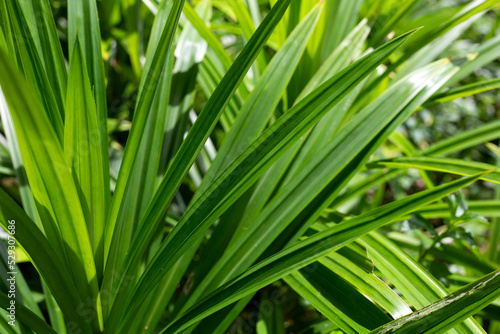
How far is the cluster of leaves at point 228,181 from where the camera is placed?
1.70 feet

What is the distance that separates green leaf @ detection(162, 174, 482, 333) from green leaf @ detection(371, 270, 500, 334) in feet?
0.38

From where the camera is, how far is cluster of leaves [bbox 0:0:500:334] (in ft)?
1.70

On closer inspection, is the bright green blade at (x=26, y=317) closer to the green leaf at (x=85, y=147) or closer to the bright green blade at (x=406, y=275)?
the green leaf at (x=85, y=147)

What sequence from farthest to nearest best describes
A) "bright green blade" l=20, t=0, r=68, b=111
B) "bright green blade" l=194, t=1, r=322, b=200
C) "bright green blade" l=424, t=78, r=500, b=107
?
"bright green blade" l=424, t=78, r=500, b=107, "bright green blade" l=194, t=1, r=322, b=200, "bright green blade" l=20, t=0, r=68, b=111

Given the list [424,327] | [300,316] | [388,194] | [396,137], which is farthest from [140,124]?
[388,194]

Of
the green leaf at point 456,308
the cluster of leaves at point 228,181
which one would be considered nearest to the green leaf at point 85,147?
the cluster of leaves at point 228,181

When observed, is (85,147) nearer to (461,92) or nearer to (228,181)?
(228,181)

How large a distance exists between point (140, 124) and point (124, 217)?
0.58ft

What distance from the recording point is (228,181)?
1.86 feet

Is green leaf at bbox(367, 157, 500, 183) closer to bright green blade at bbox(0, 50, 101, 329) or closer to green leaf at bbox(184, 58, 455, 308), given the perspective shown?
green leaf at bbox(184, 58, 455, 308)

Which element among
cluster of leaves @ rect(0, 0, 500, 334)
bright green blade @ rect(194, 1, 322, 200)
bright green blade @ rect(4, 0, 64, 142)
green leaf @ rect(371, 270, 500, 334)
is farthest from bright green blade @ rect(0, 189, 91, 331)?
green leaf @ rect(371, 270, 500, 334)

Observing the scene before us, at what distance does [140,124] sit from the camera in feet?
1.96

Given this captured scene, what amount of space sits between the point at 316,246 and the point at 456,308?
176mm

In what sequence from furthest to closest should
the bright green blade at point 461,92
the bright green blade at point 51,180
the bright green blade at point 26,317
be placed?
1. the bright green blade at point 461,92
2. the bright green blade at point 26,317
3. the bright green blade at point 51,180
